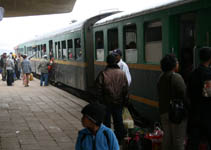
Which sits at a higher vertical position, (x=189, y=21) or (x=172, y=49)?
(x=189, y=21)

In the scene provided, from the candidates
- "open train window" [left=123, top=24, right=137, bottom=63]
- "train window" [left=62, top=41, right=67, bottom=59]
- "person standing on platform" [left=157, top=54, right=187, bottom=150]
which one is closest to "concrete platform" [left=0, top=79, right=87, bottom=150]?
"open train window" [left=123, top=24, right=137, bottom=63]

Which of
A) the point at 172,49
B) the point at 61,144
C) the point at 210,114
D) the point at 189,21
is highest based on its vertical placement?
the point at 189,21

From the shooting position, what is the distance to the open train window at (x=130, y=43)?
9.32 m

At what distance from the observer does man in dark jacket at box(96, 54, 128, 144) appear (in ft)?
21.1

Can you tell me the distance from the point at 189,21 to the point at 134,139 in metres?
2.57

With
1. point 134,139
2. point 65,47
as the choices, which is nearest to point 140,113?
point 134,139

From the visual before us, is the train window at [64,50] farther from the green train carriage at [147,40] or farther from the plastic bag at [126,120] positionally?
the plastic bag at [126,120]

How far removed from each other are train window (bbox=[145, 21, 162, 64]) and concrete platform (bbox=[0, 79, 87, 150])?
2221mm

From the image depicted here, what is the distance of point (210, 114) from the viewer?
15.7 feet

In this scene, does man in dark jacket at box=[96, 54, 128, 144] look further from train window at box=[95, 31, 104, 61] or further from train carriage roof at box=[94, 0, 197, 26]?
train window at box=[95, 31, 104, 61]

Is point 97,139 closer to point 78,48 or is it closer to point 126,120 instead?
point 126,120

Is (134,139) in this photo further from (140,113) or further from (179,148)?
(140,113)

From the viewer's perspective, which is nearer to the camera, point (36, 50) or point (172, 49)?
point (172, 49)

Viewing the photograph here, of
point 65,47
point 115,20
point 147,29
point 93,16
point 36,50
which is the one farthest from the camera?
point 36,50
